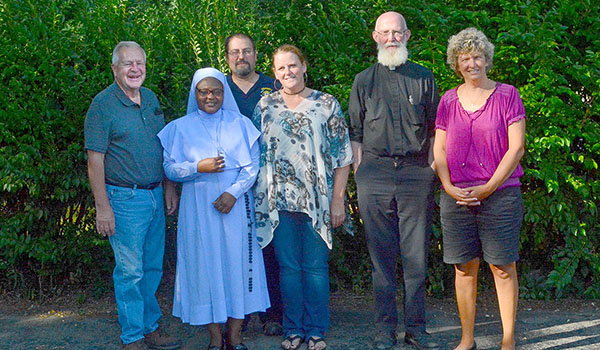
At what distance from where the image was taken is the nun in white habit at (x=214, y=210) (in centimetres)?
464

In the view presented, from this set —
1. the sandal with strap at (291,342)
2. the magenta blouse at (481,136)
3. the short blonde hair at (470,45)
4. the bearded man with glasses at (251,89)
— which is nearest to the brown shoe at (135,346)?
the bearded man with glasses at (251,89)

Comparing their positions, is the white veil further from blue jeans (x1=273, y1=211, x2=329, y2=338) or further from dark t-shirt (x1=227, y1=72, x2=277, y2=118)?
blue jeans (x1=273, y1=211, x2=329, y2=338)

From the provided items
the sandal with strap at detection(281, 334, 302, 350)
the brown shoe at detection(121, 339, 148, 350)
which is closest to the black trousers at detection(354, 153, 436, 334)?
the sandal with strap at detection(281, 334, 302, 350)

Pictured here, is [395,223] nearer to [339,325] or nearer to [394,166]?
[394,166]

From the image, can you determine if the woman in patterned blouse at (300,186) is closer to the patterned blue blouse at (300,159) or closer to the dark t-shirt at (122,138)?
the patterned blue blouse at (300,159)

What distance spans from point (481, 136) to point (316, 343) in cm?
179

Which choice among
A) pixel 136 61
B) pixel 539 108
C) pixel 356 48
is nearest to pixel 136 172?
pixel 136 61

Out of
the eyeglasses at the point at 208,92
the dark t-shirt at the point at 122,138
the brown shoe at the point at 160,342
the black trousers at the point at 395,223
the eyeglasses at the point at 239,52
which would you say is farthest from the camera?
the eyeglasses at the point at 239,52

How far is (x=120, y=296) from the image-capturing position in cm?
468

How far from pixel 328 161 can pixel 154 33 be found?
2.03 meters

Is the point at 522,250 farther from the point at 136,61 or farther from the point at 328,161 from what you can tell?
the point at 136,61

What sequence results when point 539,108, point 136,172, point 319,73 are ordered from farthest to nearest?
point 319,73 < point 539,108 < point 136,172

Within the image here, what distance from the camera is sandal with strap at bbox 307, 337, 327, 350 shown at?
479cm

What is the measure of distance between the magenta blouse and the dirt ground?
129cm
